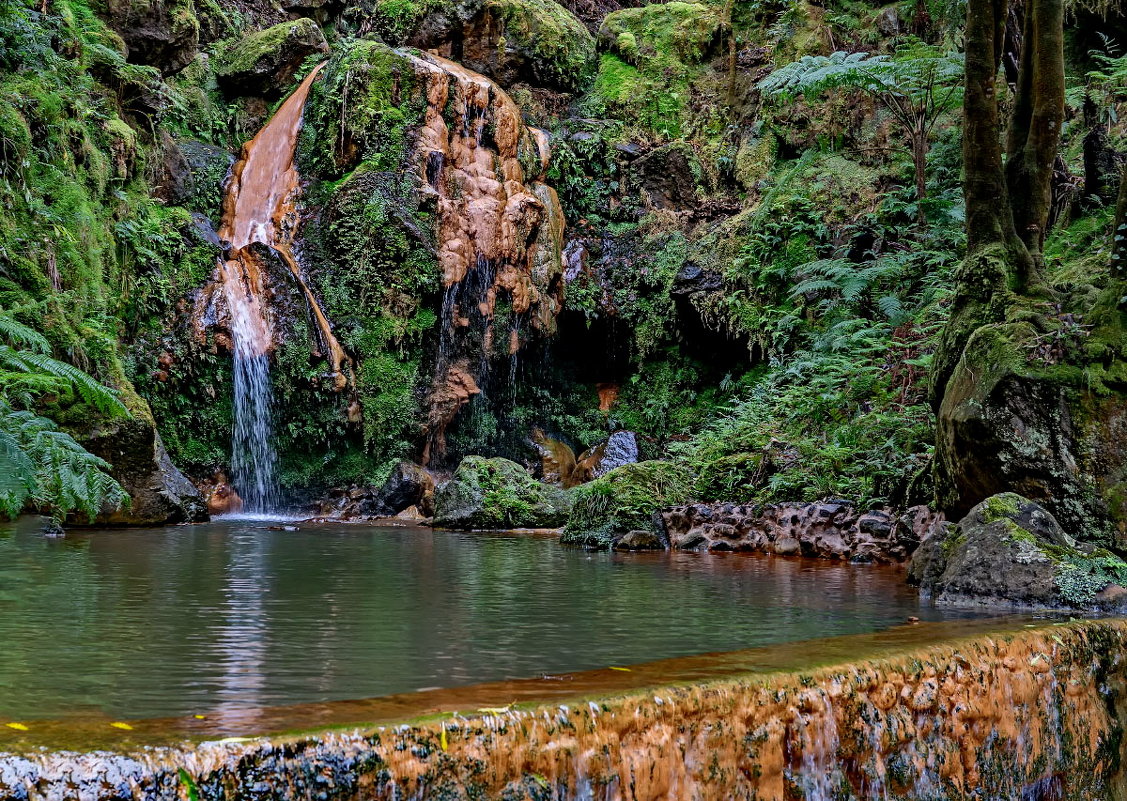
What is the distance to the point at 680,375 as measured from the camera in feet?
52.6

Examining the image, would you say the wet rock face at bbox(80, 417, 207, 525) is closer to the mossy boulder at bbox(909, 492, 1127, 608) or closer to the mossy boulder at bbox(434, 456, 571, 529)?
the mossy boulder at bbox(434, 456, 571, 529)

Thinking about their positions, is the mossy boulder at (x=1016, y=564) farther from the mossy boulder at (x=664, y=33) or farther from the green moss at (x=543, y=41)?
the mossy boulder at (x=664, y=33)

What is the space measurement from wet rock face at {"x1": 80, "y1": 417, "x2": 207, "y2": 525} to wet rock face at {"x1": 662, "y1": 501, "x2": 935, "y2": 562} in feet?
19.7

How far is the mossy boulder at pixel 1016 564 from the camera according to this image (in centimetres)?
432

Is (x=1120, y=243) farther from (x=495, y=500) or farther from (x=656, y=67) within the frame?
(x=656, y=67)

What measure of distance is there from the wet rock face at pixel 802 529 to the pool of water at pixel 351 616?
38cm

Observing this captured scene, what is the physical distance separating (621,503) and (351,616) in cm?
487

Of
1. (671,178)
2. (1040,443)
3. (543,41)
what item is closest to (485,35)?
(543,41)

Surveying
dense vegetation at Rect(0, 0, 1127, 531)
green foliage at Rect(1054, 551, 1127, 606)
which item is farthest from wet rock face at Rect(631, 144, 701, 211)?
green foliage at Rect(1054, 551, 1127, 606)

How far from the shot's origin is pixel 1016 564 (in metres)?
4.61

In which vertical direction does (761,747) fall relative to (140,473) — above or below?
below

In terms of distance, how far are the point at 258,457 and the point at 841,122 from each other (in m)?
11.9

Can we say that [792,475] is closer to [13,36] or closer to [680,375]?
[680,375]

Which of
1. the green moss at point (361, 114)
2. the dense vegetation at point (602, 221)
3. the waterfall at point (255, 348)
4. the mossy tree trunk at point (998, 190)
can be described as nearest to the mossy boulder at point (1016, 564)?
the mossy tree trunk at point (998, 190)
